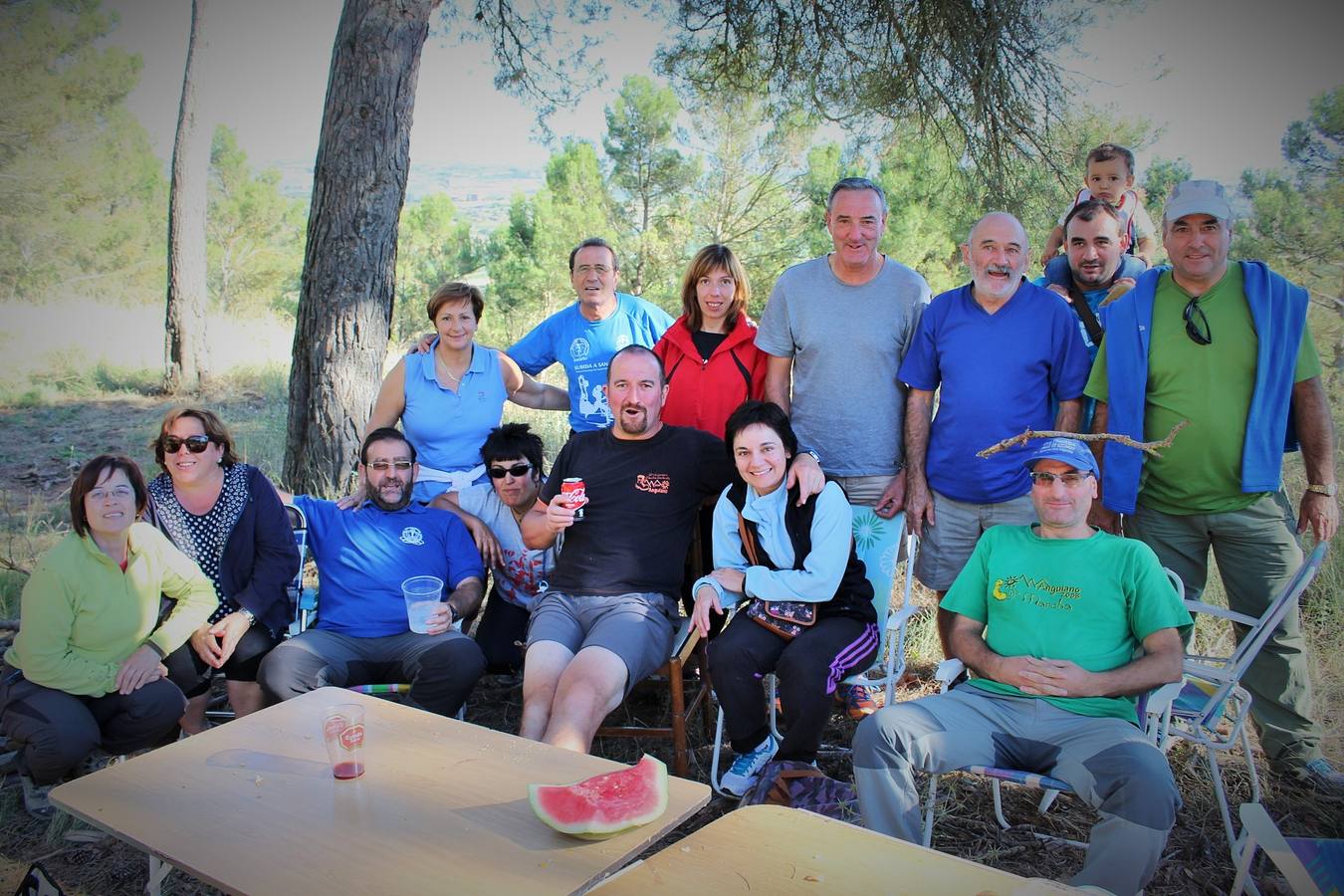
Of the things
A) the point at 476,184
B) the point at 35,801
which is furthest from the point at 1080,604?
the point at 476,184

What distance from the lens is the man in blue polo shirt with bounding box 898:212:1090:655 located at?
3.44m

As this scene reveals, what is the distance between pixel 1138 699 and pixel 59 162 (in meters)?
16.8

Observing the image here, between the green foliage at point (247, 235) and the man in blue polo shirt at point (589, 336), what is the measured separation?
55.9 ft

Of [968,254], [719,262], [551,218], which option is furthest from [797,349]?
[551,218]

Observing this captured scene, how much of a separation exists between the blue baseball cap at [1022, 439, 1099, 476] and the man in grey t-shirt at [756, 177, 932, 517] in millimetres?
925

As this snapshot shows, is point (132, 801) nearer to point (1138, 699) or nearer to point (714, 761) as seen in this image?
point (714, 761)

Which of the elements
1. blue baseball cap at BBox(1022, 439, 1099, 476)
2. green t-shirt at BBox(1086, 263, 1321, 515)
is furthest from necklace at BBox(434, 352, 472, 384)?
green t-shirt at BBox(1086, 263, 1321, 515)

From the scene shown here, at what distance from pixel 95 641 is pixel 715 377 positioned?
2.57 metres

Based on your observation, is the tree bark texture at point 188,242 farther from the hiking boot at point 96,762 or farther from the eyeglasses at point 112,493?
the eyeglasses at point 112,493

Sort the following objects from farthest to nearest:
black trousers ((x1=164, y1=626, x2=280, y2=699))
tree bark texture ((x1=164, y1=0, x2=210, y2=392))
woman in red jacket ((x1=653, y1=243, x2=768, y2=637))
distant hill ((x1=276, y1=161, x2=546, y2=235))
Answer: distant hill ((x1=276, y1=161, x2=546, y2=235)) → tree bark texture ((x1=164, y1=0, x2=210, y2=392)) → woman in red jacket ((x1=653, y1=243, x2=768, y2=637)) → black trousers ((x1=164, y1=626, x2=280, y2=699))

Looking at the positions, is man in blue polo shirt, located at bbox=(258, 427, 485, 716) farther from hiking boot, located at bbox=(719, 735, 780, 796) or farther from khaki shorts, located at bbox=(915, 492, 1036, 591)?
khaki shorts, located at bbox=(915, 492, 1036, 591)

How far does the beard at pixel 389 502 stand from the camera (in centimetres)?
373

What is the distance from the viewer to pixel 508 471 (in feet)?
12.7

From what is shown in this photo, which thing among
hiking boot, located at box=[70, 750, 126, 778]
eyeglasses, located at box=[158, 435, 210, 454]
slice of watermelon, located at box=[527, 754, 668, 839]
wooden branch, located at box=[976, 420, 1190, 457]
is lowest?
hiking boot, located at box=[70, 750, 126, 778]
